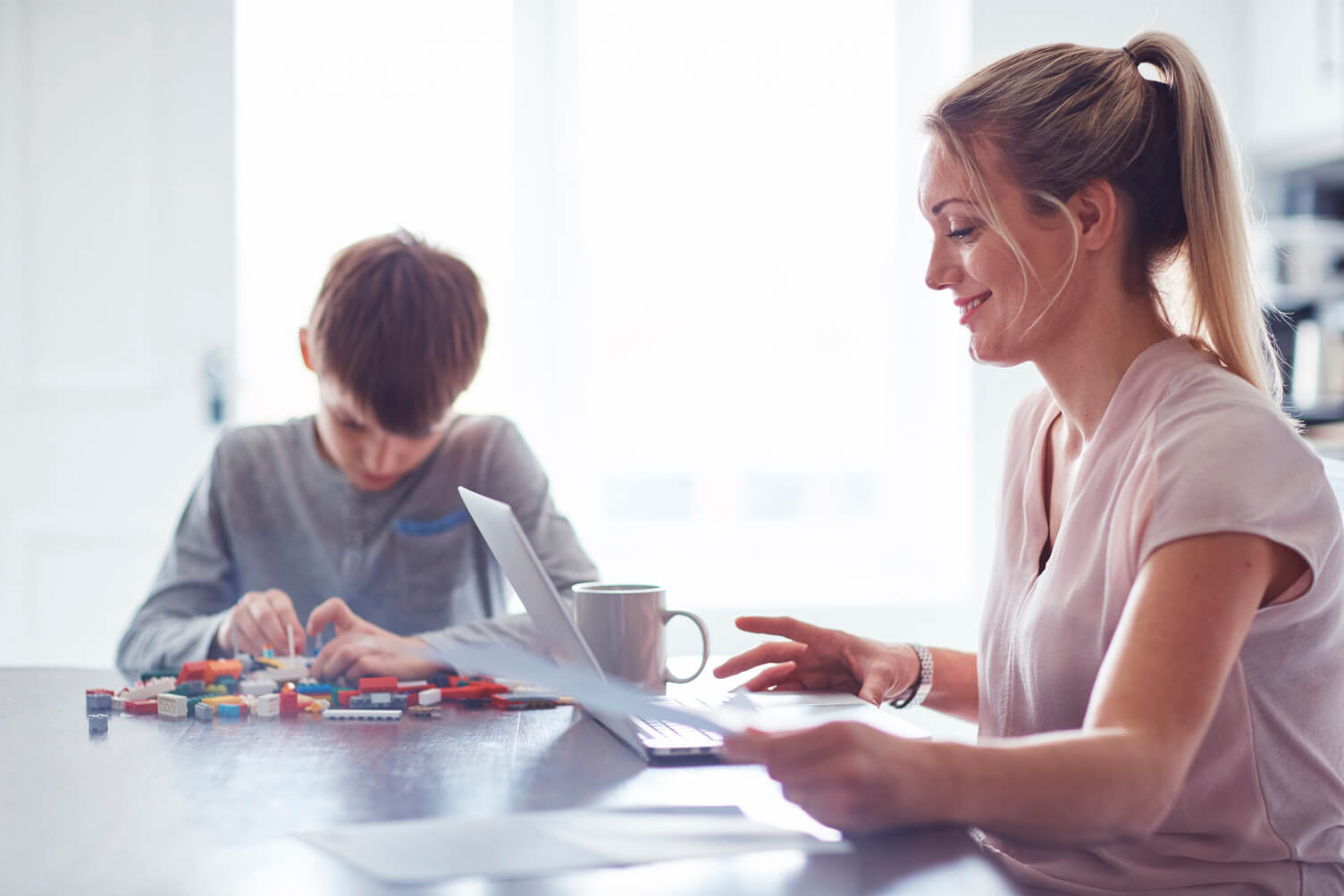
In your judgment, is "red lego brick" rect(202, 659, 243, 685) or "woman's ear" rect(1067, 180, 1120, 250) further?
"red lego brick" rect(202, 659, 243, 685)

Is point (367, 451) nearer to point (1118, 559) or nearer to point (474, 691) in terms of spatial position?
point (474, 691)

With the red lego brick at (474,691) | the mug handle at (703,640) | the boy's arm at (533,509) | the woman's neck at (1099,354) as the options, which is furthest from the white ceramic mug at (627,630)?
the woman's neck at (1099,354)

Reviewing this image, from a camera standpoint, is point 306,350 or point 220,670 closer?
point 220,670

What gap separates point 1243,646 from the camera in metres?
0.83

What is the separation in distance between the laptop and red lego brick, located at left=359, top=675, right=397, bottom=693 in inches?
6.8

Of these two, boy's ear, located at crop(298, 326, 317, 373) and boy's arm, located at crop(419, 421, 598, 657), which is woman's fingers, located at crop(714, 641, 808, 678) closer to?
boy's arm, located at crop(419, 421, 598, 657)

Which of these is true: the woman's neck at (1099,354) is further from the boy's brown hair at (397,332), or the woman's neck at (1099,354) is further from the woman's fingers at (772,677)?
the boy's brown hair at (397,332)

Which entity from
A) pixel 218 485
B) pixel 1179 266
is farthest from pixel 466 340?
pixel 1179 266

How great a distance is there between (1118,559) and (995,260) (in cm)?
32

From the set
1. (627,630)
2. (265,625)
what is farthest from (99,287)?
(627,630)

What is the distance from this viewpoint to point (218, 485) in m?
1.66

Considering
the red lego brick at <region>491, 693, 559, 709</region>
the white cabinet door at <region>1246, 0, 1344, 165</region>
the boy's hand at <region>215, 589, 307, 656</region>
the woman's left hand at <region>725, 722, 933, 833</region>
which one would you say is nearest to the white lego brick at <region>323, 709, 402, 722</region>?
the red lego brick at <region>491, 693, 559, 709</region>

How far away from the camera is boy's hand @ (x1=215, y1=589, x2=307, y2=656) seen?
4.03ft

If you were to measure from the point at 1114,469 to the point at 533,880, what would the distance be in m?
0.57
